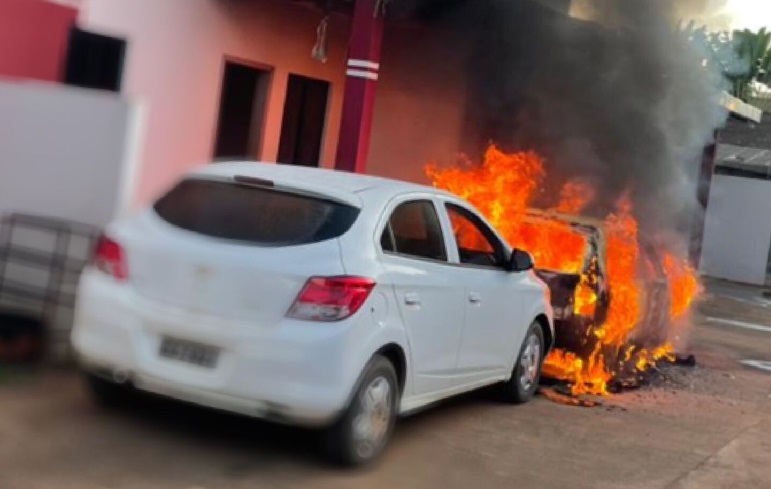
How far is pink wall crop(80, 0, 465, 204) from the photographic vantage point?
34.6 ft

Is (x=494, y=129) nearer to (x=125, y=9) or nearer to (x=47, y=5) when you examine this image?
(x=125, y=9)

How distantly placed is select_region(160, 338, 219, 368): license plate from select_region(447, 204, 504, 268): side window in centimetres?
237

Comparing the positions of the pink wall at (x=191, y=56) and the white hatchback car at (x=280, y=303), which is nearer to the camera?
the white hatchback car at (x=280, y=303)

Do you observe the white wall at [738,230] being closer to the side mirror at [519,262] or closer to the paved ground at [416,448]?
the paved ground at [416,448]

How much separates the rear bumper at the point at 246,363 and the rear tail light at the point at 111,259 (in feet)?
0.64

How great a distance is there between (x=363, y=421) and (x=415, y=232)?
1.36m

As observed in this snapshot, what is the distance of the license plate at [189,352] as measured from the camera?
5652mm

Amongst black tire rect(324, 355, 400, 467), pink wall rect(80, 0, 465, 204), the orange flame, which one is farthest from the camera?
pink wall rect(80, 0, 465, 204)

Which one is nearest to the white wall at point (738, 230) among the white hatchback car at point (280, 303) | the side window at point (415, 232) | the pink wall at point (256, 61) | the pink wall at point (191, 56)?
the pink wall at point (256, 61)

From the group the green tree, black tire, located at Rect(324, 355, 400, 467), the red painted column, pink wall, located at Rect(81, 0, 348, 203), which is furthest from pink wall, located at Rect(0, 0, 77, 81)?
the green tree

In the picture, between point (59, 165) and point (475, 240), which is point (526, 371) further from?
point (59, 165)

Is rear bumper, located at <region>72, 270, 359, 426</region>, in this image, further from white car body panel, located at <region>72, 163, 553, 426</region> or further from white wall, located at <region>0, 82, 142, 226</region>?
white wall, located at <region>0, 82, 142, 226</region>

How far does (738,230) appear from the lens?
27.8 meters

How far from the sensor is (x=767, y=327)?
685 inches
